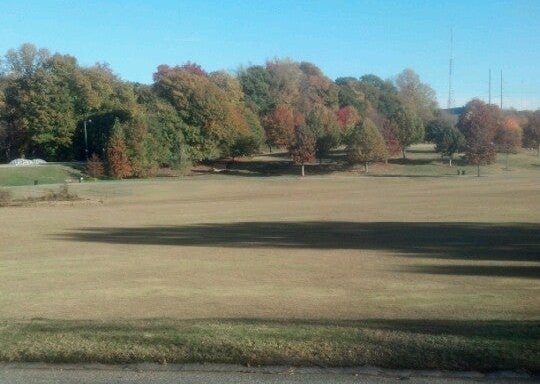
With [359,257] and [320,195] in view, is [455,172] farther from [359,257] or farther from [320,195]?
[359,257]

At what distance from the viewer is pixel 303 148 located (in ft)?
389

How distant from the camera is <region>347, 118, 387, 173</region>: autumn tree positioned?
115 m

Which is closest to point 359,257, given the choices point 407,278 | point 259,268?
point 259,268

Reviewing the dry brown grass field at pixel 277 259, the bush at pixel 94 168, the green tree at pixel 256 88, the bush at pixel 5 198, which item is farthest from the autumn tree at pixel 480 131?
the bush at pixel 5 198

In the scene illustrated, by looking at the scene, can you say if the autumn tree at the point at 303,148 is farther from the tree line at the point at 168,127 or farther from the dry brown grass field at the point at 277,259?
the dry brown grass field at the point at 277,259

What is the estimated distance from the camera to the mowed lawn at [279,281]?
8383 mm

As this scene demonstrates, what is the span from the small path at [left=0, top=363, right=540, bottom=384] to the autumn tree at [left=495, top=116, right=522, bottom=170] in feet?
403

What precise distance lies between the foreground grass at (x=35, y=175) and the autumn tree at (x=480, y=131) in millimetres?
60706

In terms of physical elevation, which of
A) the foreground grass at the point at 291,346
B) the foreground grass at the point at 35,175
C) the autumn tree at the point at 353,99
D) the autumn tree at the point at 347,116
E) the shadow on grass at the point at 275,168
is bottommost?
the shadow on grass at the point at 275,168

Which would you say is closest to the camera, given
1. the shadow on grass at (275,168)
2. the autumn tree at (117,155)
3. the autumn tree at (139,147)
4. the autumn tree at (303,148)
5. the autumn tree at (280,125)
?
the autumn tree at (117,155)

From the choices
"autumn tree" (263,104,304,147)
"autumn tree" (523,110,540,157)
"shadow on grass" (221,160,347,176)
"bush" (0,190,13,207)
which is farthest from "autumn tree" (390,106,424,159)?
"bush" (0,190,13,207)

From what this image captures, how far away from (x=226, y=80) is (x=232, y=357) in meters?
143

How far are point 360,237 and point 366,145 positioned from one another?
76.7 metres

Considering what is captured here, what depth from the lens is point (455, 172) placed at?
118 meters
